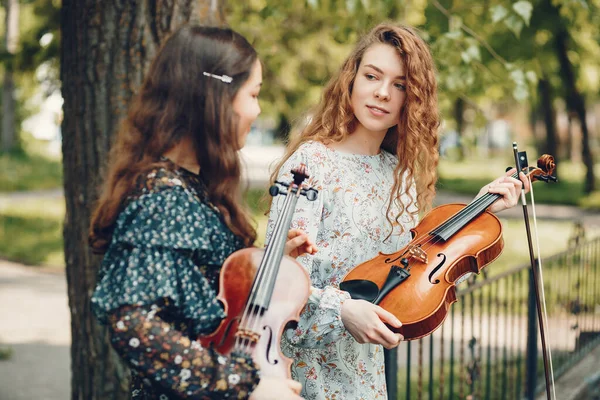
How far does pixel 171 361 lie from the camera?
Answer: 1.56 metres

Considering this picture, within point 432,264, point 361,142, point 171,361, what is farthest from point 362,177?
point 171,361

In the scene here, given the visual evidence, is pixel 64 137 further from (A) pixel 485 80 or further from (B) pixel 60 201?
(B) pixel 60 201

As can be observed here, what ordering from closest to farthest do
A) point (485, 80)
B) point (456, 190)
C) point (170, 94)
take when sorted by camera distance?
point (170, 94)
point (485, 80)
point (456, 190)

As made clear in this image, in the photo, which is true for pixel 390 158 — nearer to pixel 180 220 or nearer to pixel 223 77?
pixel 223 77

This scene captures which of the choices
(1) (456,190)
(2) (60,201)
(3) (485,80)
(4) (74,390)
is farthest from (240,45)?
(1) (456,190)

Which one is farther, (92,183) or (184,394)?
(92,183)

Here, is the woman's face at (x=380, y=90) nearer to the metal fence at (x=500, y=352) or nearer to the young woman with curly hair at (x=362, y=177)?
the young woman with curly hair at (x=362, y=177)

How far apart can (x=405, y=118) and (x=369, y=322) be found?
780 millimetres

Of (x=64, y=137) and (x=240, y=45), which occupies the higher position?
(x=240, y=45)

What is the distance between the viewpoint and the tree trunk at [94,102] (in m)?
3.11

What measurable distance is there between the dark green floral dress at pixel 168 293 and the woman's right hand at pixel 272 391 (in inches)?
0.8

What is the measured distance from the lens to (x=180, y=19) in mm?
3133

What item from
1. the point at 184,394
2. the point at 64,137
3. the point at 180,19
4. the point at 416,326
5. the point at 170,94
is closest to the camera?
the point at 184,394

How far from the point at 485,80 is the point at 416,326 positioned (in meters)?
3.07
